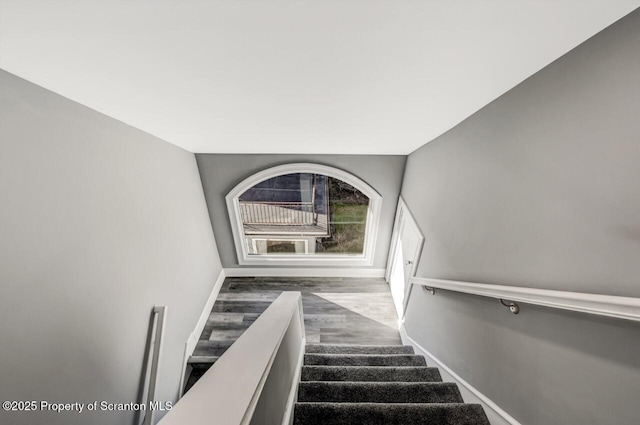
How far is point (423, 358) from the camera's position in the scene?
6.93 ft

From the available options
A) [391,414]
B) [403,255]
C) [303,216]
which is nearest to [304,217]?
[303,216]

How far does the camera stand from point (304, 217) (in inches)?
135

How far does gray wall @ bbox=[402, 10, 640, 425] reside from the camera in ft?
2.18

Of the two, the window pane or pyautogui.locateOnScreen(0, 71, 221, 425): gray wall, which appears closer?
pyautogui.locateOnScreen(0, 71, 221, 425): gray wall

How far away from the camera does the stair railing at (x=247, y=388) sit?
557 millimetres

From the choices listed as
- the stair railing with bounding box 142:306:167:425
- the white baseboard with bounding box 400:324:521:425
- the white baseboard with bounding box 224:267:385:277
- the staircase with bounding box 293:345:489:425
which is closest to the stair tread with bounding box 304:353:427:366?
the staircase with bounding box 293:345:489:425

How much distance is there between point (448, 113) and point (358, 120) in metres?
0.54

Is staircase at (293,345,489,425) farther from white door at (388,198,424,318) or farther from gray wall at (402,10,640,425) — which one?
white door at (388,198,424,318)

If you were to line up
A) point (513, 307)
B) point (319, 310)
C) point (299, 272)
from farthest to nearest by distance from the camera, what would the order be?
point (299, 272) < point (319, 310) < point (513, 307)

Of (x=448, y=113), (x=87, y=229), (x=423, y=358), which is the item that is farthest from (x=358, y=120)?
(x=423, y=358)

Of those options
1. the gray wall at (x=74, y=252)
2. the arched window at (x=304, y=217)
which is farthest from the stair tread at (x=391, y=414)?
the arched window at (x=304, y=217)

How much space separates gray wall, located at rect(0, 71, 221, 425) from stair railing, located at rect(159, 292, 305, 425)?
83 cm

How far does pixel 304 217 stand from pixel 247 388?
9.18 ft

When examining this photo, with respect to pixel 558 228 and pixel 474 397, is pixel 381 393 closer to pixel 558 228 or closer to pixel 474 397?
pixel 474 397
